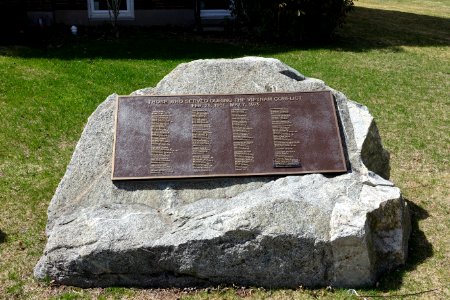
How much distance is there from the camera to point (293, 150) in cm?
587

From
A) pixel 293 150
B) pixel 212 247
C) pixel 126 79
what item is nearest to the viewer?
pixel 212 247

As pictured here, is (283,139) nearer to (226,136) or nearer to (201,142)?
(226,136)

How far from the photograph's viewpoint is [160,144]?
5.86m

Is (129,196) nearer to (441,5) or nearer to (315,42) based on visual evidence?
(315,42)

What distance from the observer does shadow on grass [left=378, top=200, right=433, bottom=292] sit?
5.40 metres

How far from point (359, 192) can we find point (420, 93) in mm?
7156

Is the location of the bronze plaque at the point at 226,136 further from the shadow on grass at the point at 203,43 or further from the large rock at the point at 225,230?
the shadow on grass at the point at 203,43

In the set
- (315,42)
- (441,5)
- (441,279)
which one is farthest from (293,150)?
(441,5)

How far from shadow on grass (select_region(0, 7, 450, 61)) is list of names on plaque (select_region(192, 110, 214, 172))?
7.65m

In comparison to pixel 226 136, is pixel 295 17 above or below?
below

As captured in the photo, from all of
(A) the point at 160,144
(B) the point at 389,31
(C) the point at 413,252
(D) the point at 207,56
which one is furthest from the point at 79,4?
(C) the point at 413,252

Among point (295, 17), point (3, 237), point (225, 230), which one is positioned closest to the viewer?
point (225, 230)

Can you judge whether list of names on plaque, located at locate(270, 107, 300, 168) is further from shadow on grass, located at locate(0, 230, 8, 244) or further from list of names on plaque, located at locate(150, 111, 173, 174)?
shadow on grass, located at locate(0, 230, 8, 244)

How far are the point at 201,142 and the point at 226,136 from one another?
0.27m
